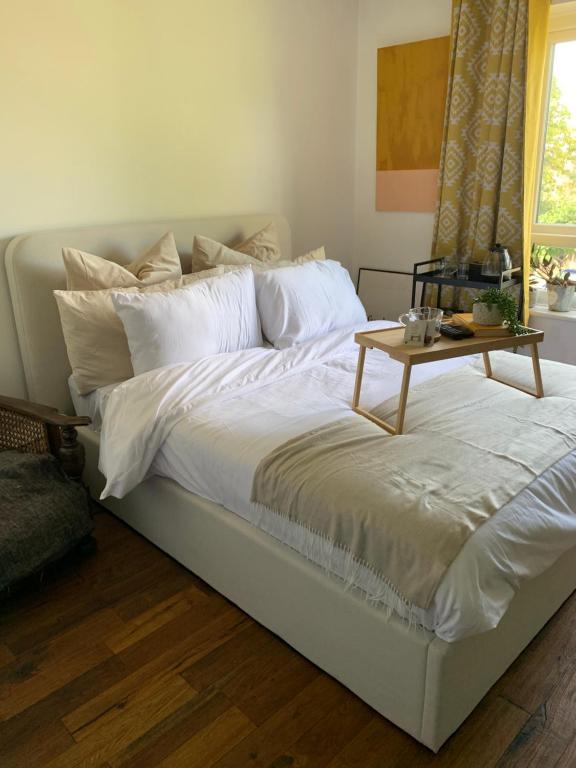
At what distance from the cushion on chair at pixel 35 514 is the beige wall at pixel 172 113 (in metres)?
0.57

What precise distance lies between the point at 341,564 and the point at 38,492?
1126 mm

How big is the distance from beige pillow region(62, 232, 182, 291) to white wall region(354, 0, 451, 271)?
1.64m

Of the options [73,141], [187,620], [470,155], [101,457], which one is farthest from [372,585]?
[470,155]

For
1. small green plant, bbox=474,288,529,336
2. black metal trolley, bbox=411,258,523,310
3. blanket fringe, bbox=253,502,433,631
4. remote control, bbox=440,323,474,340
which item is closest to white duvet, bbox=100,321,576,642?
blanket fringe, bbox=253,502,433,631

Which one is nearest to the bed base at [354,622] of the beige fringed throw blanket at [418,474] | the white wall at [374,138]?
the beige fringed throw blanket at [418,474]

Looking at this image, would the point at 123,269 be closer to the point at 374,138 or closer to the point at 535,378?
the point at 535,378

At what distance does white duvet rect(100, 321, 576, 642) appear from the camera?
1.34m

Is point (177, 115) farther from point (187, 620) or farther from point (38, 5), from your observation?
point (187, 620)

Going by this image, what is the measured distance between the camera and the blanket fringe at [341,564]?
1.41 meters

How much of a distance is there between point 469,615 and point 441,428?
67 centimetres

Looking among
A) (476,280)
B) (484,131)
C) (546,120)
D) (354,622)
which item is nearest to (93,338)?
(354,622)

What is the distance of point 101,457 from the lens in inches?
83.4

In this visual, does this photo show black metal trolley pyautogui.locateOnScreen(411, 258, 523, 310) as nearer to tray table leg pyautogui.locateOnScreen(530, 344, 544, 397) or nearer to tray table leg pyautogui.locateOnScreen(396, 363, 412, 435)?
tray table leg pyautogui.locateOnScreen(530, 344, 544, 397)

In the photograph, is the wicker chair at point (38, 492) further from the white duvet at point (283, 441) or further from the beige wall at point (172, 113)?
the beige wall at point (172, 113)
